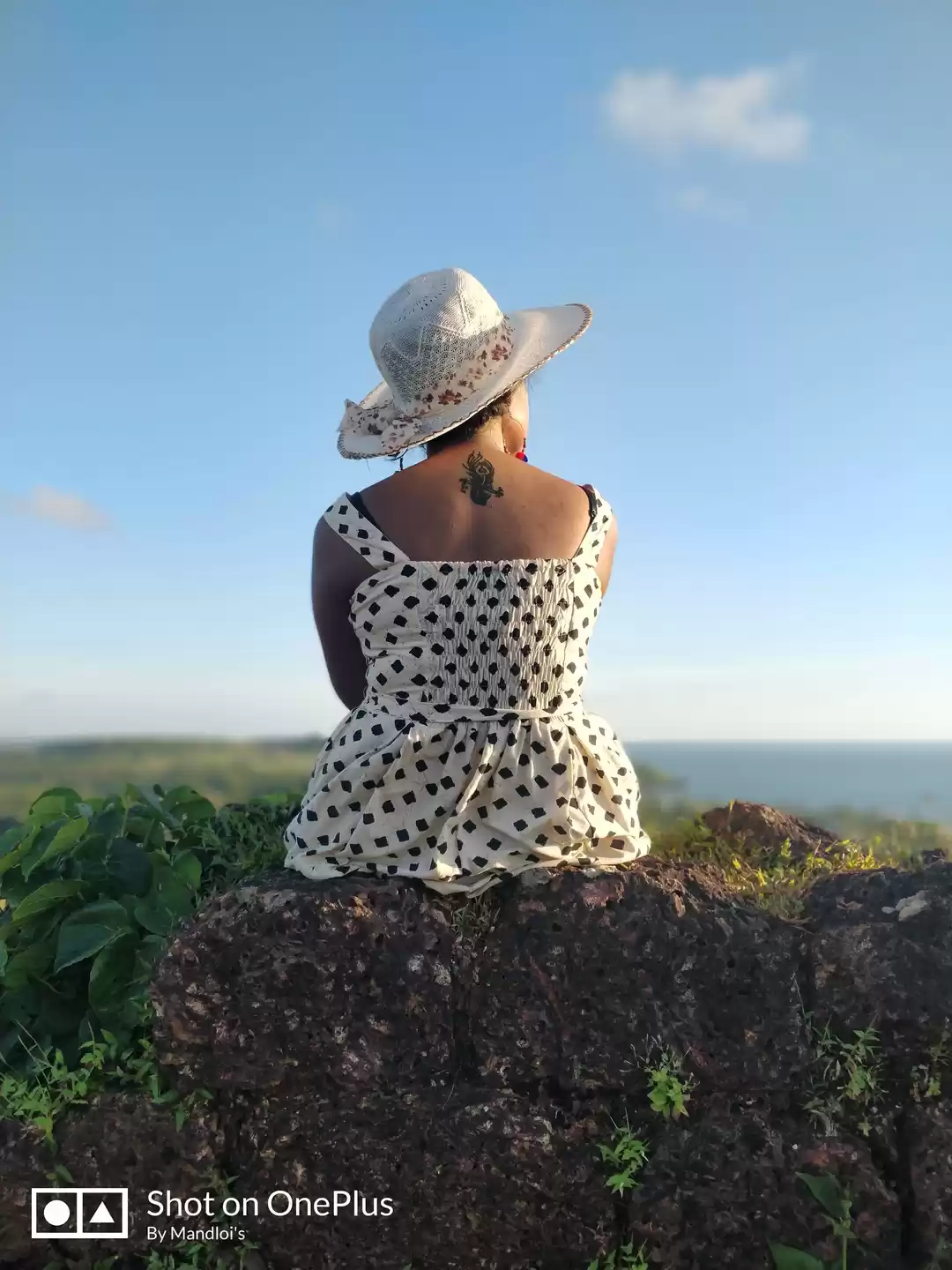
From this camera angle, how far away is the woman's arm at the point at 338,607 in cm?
324

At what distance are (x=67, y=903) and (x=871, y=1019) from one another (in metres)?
2.74

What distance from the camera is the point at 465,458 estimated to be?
3279 mm

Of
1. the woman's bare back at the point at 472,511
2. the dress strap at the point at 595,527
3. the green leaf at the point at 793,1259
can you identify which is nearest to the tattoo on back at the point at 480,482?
the woman's bare back at the point at 472,511

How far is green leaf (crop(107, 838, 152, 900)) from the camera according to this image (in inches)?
146

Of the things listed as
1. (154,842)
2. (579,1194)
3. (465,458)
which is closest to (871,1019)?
(579,1194)

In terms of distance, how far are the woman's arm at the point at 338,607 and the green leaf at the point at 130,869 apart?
38.0 inches

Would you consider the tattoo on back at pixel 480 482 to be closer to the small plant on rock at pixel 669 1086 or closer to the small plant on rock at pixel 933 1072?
the small plant on rock at pixel 669 1086

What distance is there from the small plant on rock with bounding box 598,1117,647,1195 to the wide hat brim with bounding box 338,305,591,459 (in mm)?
2155

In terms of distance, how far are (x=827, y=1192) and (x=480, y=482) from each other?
7.39 feet

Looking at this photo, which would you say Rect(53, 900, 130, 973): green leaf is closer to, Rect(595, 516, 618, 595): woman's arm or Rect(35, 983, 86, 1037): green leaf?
Rect(35, 983, 86, 1037): green leaf

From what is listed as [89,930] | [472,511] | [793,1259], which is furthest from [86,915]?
[793,1259]

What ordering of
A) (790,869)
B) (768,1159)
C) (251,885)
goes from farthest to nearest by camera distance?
(790,869), (251,885), (768,1159)

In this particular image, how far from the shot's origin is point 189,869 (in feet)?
11.9

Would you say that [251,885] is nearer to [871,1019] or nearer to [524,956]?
[524,956]
